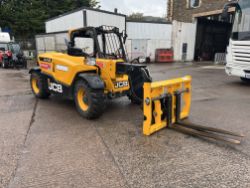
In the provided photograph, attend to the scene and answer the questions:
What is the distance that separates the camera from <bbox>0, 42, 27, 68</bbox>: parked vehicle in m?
15.3

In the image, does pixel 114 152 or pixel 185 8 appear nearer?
pixel 114 152

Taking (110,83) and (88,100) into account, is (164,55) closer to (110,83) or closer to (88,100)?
(110,83)

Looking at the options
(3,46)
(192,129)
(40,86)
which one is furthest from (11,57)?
(192,129)

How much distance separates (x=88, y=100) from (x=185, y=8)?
73.3 feet

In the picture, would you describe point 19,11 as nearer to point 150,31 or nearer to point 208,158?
point 150,31

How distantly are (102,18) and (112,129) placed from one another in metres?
13.6

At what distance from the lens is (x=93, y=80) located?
15.0ft

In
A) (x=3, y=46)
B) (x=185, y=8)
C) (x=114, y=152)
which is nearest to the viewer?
(x=114, y=152)

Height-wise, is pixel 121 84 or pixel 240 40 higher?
pixel 240 40

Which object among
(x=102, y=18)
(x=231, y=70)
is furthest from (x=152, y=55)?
(x=231, y=70)

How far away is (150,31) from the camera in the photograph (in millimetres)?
19797

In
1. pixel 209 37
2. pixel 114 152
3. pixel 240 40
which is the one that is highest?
pixel 209 37

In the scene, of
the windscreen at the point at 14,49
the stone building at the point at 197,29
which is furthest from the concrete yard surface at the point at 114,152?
the stone building at the point at 197,29

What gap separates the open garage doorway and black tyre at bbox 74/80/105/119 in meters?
19.5
